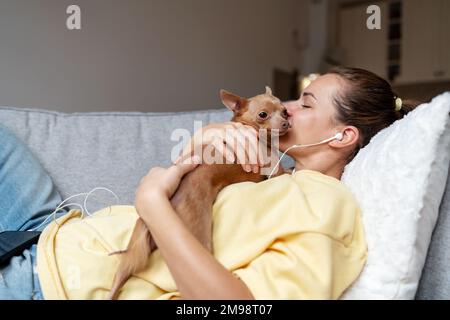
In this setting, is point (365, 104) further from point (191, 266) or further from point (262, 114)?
point (191, 266)

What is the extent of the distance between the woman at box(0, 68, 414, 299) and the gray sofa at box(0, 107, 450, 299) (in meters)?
0.39

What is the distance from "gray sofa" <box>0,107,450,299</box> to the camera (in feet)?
5.16

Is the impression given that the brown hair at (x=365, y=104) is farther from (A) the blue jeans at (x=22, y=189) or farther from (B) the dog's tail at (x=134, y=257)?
(A) the blue jeans at (x=22, y=189)

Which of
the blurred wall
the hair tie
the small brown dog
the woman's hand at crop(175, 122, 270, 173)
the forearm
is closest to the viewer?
the forearm

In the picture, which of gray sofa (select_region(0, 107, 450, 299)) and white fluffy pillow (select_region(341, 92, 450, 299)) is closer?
white fluffy pillow (select_region(341, 92, 450, 299))

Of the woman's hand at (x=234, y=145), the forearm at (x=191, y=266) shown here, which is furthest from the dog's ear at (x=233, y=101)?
the forearm at (x=191, y=266)

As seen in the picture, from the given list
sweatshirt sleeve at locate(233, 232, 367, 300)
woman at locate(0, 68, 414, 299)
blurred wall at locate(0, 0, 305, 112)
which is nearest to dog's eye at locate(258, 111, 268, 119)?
woman at locate(0, 68, 414, 299)

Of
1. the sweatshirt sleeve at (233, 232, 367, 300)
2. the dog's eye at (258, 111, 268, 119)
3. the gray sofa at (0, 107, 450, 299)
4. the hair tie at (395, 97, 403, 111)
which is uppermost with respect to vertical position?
the hair tie at (395, 97, 403, 111)

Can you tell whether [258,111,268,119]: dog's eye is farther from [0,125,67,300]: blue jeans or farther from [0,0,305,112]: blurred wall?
[0,0,305,112]: blurred wall

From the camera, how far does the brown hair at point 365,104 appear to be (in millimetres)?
1241

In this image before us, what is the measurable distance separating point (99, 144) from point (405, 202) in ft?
3.76

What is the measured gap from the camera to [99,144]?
165cm

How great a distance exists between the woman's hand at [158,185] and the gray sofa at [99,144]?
0.61 metres

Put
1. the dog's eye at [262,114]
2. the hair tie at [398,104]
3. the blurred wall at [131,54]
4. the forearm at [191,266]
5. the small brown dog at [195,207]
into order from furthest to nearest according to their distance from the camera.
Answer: the blurred wall at [131,54]
the dog's eye at [262,114]
the hair tie at [398,104]
the small brown dog at [195,207]
the forearm at [191,266]
